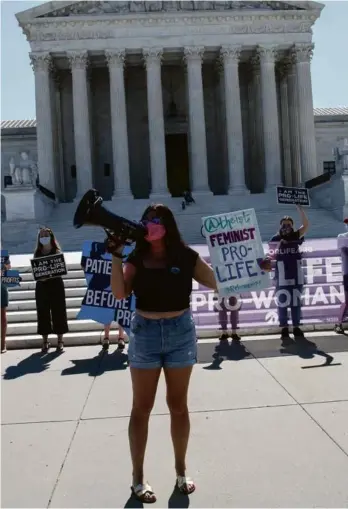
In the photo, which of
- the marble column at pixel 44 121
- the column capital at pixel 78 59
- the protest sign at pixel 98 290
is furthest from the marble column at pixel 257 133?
the protest sign at pixel 98 290

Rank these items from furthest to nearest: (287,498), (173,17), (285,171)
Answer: (285,171) → (173,17) → (287,498)

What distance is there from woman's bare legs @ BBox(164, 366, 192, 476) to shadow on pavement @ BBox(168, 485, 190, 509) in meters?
0.15

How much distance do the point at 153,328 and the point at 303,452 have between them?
177 cm

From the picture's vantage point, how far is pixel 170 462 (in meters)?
4.02

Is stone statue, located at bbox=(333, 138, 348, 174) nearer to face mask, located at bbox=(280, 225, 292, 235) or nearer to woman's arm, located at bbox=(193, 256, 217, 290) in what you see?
face mask, located at bbox=(280, 225, 292, 235)

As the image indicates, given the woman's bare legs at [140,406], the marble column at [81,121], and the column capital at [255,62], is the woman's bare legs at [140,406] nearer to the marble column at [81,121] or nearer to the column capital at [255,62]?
the marble column at [81,121]

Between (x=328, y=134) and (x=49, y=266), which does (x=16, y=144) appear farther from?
(x=49, y=266)

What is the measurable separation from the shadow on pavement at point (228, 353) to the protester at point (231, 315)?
19 cm

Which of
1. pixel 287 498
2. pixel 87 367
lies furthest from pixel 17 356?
pixel 287 498

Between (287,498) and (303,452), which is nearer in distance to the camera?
(287,498)

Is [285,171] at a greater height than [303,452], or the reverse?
[285,171]

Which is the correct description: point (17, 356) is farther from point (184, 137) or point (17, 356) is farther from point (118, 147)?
point (184, 137)

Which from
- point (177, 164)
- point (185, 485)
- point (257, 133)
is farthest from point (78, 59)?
point (185, 485)

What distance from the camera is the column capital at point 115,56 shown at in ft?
97.8
